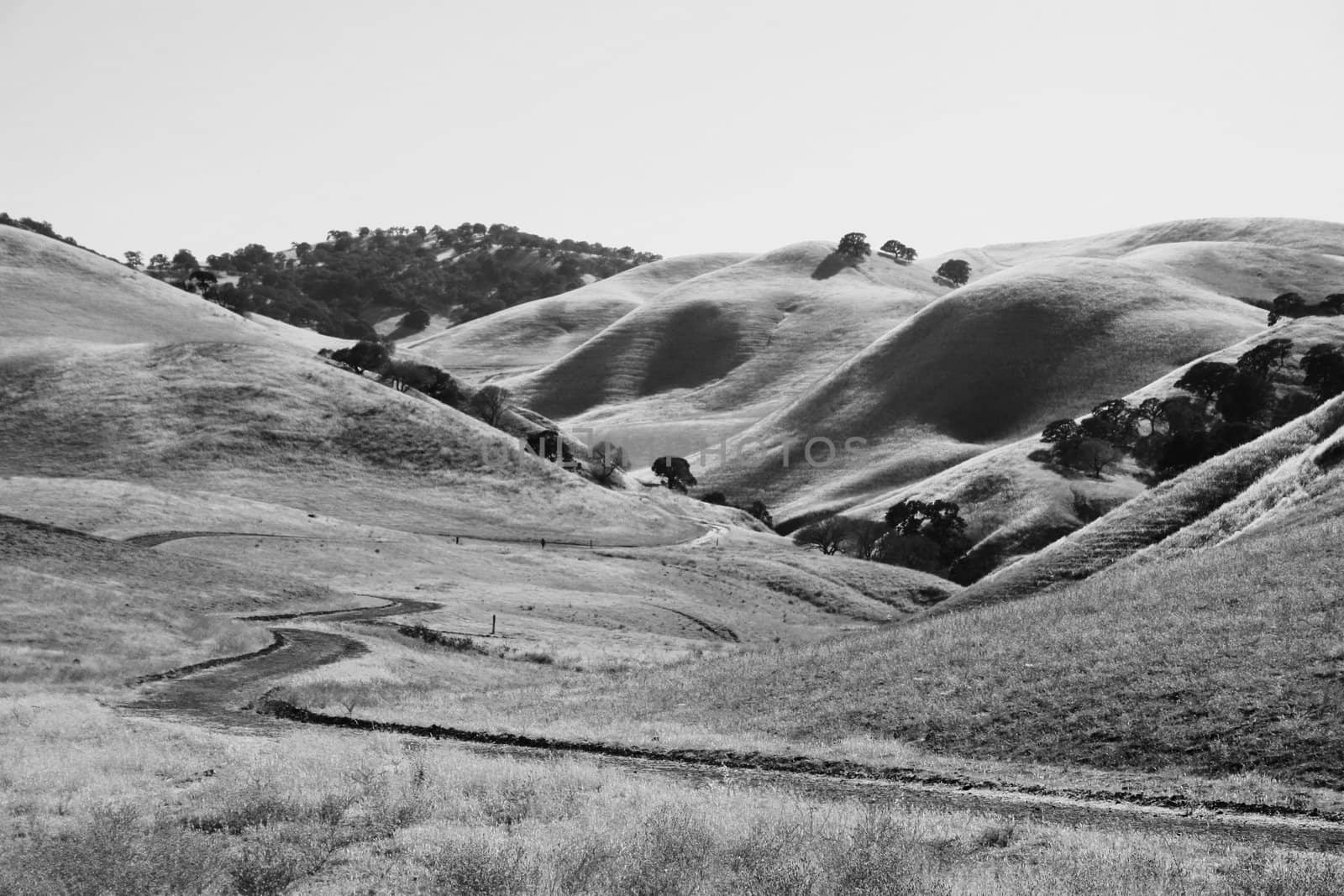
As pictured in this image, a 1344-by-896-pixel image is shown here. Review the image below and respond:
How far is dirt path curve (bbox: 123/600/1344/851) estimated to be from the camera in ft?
42.2

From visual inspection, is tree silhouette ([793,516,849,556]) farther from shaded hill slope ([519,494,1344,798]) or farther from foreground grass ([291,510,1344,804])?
foreground grass ([291,510,1344,804])

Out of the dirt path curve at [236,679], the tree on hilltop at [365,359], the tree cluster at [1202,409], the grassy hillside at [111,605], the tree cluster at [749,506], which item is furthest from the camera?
the tree on hilltop at [365,359]

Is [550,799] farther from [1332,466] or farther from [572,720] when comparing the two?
[1332,466]

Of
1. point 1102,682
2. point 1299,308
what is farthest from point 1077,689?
point 1299,308

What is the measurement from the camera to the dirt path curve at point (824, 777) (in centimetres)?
1285

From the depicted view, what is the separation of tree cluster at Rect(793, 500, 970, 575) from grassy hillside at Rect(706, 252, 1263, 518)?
2050cm

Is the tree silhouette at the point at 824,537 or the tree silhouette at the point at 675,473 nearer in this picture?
the tree silhouette at the point at 824,537

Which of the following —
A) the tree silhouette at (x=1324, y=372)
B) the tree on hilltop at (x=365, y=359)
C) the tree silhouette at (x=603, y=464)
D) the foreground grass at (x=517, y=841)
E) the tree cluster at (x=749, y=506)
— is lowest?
the tree cluster at (x=749, y=506)

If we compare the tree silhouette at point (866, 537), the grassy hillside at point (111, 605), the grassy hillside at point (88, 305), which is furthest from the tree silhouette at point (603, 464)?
the grassy hillside at point (111, 605)

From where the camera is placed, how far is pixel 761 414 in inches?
7534

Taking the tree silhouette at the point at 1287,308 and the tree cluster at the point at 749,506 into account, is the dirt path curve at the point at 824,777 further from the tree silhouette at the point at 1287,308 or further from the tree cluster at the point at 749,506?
the tree silhouette at the point at 1287,308

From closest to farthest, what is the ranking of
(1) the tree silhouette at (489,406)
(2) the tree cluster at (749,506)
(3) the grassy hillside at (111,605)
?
(3) the grassy hillside at (111,605)
(2) the tree cluster at (749,506)
(1) the tree silhouette at (489,406)

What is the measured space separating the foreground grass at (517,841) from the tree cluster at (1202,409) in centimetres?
10435

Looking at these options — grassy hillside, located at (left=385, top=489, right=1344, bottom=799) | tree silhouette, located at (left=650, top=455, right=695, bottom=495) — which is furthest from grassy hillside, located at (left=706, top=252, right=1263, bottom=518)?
grassy hillside, located at (left=385, top=489, right=1344, bottom=799)
